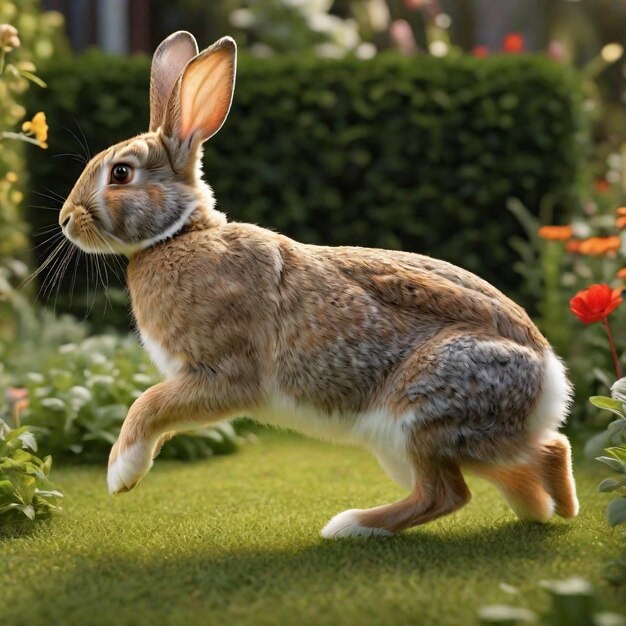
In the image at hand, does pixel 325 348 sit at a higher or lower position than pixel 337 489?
higher

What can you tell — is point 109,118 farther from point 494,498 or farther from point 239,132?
point 494,498

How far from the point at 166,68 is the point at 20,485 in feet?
5.22

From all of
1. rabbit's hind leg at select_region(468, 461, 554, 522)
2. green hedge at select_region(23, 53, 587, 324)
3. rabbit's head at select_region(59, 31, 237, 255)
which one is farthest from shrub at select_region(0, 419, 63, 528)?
green hedge at select_region(23, 53, 587, 324)

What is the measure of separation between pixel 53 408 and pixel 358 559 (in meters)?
2.20

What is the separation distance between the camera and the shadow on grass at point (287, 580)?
7.54 ft

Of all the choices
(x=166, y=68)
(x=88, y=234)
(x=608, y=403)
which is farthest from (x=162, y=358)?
(x=608, y=403)

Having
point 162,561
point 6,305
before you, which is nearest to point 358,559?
point 162,561

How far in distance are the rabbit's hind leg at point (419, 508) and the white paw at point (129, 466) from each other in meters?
0.61

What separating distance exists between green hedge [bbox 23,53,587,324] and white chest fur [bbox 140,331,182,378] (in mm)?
3574

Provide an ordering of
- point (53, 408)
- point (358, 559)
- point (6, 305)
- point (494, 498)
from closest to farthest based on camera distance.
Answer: point (358, 559) → point (494, 498) → point (53, 408) → point (6, 305)

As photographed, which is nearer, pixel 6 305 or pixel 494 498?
pixel 494 498

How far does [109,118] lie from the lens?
6664 mm

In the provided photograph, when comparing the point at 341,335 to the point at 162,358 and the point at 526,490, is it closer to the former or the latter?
the point at 162,358

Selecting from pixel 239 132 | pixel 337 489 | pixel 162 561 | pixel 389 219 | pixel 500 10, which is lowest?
pixel 337 489
